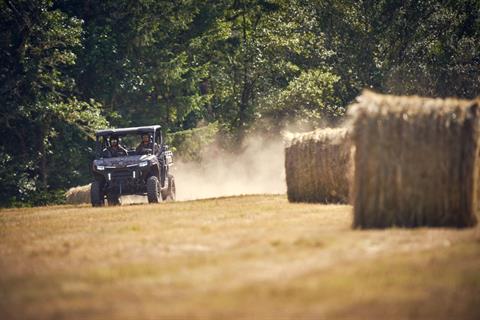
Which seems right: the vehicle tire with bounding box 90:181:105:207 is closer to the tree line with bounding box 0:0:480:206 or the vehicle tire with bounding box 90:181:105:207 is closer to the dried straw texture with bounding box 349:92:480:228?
the tree line with bounding box 0:0:480:206

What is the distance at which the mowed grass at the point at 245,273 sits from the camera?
7863 millimetres

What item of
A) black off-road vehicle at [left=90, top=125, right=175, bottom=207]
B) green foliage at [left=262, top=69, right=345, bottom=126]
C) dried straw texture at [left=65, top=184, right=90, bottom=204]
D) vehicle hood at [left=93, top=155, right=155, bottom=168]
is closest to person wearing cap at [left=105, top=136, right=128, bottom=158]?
black off-road vehicle at [left=90, top=125, right=175, bottom=207]

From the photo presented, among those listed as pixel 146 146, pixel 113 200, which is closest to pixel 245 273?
pixel 113 200

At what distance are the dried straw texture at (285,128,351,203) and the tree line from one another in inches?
704

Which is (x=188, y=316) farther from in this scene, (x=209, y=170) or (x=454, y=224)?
(x=209, y=170)

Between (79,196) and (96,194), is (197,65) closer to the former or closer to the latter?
(79,196)

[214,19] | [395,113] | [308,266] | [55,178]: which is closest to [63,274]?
[308,266]

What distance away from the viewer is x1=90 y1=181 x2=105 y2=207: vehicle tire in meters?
25.4

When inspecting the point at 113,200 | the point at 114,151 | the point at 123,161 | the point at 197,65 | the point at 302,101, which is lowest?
the point at 113,200

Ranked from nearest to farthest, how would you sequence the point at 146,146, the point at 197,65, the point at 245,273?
the point at 245,273, the point at 146,146, the point at 197,65

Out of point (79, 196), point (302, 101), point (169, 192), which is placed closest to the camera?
point (169, 192)

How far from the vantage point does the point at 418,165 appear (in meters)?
13.6

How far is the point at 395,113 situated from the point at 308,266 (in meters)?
4.84

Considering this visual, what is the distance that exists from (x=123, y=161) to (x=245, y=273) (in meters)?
16.5
